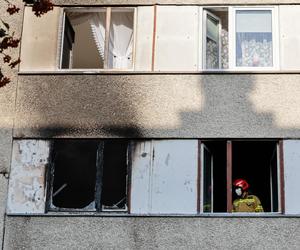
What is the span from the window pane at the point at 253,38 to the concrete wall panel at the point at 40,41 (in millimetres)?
3263

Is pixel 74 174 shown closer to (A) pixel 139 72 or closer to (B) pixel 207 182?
(A) pixel 139 72

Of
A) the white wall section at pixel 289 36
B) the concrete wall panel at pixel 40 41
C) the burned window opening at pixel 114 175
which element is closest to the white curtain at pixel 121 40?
the concrete wall panel at pixel 40 41

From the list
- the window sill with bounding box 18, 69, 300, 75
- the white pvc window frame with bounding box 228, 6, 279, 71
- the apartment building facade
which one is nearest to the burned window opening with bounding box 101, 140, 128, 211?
the apartment building facade

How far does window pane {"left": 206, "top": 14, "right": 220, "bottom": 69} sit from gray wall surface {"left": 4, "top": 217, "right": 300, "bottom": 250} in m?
2.87

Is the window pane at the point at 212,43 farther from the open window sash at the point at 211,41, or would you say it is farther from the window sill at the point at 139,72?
the window sill at the point at 139,72

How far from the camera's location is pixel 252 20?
517 inches

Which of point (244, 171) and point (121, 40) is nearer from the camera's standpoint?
point (244, 171)

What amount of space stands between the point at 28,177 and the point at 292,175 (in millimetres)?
4405

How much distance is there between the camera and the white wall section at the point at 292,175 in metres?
11.8

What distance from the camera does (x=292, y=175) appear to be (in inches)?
472

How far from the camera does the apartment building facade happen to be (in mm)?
11969

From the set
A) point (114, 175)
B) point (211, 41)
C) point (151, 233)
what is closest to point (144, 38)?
point (211, 41)

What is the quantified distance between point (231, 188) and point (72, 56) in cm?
386

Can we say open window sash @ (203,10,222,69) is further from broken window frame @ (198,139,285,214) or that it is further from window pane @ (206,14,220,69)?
broken window frame @ (198,139,285,214)
